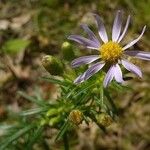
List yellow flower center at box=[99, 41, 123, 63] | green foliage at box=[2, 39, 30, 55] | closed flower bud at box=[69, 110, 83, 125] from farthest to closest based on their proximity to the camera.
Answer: green foliage at box=[2, 39, 30, 55] < yellow flower center at box=[99, 41, 123, 63] < closed flower bud at box=[69, 110, 83, 125]

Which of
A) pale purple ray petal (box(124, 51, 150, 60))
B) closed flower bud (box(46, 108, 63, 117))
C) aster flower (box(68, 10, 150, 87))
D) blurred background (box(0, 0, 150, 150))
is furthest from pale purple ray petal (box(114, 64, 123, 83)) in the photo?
blurred background (box(0, 0, 150, 150))

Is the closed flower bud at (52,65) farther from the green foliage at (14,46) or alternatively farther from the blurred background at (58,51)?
the green foliage at (14,46)

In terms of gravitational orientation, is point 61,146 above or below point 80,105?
below

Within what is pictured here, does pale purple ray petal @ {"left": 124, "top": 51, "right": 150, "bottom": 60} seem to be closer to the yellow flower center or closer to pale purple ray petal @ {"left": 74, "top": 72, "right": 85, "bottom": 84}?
the yellow flower center

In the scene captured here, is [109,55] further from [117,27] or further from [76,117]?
[76,117]

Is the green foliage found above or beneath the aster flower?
beneath

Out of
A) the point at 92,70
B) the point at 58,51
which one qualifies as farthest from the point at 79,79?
the point at 58,51

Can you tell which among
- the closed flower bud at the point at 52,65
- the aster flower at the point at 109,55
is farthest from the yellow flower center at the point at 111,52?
the closed flower bud at the point at 52,65

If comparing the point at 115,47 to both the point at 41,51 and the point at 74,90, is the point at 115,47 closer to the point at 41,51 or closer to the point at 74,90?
the point at 74,90

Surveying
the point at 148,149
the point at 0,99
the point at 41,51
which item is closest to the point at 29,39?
the point at 41,51
